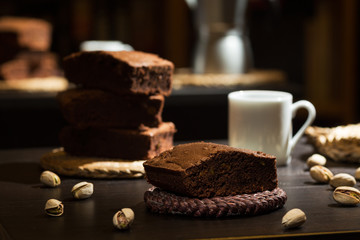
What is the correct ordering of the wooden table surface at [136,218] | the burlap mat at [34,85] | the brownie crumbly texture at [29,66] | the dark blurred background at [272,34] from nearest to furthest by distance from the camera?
the wooden table surface at [136,218] < the burlap mat at [34,85] < the brownie crumbly texture at [29,66] < the dark blurred background at [272,34]

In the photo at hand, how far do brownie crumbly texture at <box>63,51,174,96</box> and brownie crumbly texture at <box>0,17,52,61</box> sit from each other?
62.6 inches

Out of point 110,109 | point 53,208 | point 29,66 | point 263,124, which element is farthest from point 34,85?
point 53,208

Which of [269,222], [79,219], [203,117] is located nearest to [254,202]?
[269,222]

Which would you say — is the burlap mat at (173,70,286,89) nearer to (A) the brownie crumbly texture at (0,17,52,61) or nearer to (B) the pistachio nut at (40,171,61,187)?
(A) the brownie crumbly texture at (0,17,52,61)

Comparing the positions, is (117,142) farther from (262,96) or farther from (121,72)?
(262,96)

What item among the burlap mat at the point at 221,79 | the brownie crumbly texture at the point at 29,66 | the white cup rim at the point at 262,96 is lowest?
the burlap mat at the point at 221,79

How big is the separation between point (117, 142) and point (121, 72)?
0.16 metres

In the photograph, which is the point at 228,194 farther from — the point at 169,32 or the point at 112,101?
the point at 169,32

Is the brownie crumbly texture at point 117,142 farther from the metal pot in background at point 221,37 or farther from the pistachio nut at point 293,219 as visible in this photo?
the metal pot in background at point 221,37

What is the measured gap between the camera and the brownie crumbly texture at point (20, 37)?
3.13 metres

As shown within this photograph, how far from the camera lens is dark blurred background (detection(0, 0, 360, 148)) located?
368cm

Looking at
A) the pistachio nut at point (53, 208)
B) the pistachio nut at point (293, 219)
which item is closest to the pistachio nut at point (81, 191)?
the pistachio nut at point (53, 208)

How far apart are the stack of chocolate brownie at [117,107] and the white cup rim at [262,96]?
17 centimetres

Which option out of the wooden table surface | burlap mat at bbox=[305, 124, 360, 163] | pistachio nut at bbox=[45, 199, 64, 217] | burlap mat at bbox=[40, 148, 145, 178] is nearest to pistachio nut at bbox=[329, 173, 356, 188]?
the wooden table surface
